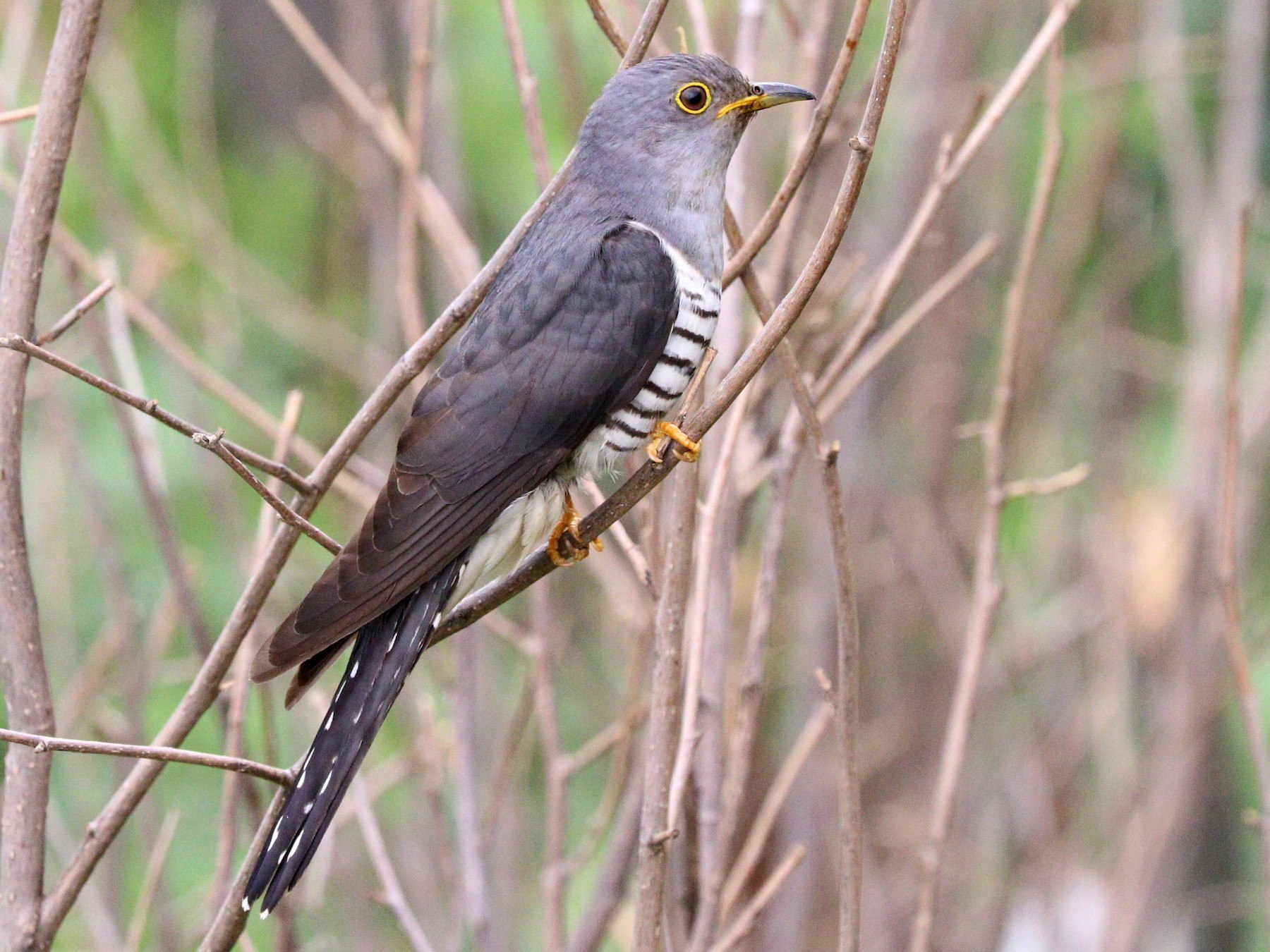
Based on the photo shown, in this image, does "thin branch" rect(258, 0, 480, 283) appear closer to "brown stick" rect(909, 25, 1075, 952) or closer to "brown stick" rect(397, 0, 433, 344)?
"brown stick" rect(397, 0, 433, 344)

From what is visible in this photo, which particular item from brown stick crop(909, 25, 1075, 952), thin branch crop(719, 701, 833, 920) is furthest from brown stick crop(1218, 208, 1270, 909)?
thin branch crop(719, 701, 833, 920)

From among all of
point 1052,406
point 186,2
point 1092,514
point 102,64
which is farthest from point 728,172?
point 186,2

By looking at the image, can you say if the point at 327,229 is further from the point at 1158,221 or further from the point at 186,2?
the point at 1158,221

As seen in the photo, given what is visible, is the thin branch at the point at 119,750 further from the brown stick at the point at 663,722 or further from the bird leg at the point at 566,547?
the bird leg at the point at 566,547

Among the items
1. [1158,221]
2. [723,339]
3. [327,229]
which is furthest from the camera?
[327,229]

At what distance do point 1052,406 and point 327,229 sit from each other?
2929mm

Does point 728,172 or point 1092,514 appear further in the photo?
point 1092,514

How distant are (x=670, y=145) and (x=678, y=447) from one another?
3.63 feet

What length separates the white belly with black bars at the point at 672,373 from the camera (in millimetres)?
Answer: 2471

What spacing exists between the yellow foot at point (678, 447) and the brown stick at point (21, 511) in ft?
2.77

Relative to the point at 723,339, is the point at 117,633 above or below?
below

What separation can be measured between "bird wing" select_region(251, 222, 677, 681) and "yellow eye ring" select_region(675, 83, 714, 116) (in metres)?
0.30

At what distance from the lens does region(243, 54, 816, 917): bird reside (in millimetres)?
2131

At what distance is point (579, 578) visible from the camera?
4.67 metres
